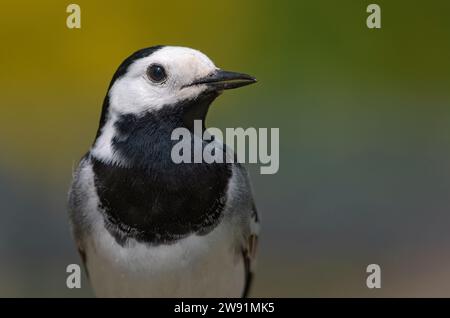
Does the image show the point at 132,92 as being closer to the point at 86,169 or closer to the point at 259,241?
the point at 86,169

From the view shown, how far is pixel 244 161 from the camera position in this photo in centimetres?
185

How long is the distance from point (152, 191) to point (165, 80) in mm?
258

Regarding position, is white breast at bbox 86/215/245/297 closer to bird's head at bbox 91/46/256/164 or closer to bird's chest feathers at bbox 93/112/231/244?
bird's chest feathers at bbox 93/112/231/244

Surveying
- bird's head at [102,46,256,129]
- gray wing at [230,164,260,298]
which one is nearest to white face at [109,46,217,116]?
bird's head at [102,46,256,129]

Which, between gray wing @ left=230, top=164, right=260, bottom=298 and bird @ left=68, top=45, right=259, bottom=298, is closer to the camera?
bird @ left=68, top=45, right=259, bottom=298

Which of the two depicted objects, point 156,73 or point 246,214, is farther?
point 246,214

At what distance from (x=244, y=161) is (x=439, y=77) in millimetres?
837

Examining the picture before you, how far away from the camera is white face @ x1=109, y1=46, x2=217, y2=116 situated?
1.61 m

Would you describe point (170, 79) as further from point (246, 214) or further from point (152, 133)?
point (246, 214)

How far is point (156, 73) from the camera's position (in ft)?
5.31

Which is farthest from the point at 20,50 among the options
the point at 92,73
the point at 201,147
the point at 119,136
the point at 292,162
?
the point at 292,162

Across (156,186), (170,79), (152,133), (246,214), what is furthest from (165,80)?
(246,214)

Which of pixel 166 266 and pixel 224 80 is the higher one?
pixel 224 80

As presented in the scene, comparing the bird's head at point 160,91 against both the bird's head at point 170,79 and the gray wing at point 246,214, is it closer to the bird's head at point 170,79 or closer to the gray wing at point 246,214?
the bird's head at point 170,79
